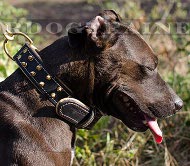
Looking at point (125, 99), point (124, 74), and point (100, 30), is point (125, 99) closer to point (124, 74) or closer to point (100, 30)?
point (124, 74)

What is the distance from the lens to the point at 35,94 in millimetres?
2846

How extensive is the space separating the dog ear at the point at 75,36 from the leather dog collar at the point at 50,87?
0.20 metres

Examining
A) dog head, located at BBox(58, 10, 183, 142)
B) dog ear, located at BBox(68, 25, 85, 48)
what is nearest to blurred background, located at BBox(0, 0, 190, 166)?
dog head, located at BBox(58, 10, 183, 142)

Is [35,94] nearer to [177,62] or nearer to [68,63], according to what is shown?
[68,63]

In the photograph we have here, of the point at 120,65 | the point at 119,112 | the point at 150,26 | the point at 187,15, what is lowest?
the point at 187,15

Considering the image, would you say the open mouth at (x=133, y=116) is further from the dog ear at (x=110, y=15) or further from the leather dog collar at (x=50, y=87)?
the dog ear at (x=110, y=15)

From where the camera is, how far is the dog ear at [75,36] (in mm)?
2773

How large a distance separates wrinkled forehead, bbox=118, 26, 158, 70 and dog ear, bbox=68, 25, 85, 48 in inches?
9.2

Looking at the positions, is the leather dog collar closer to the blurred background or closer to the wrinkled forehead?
the wrinkled forehead

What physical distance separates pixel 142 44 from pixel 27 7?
20.6 feet

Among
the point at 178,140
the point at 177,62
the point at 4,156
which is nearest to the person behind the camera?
the point at 4,156

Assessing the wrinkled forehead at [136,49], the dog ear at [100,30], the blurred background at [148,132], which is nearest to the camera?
the dog ear at [100,30]

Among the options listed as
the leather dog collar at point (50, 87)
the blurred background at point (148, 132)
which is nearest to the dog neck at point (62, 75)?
the leather dog collar at point (50, 87)

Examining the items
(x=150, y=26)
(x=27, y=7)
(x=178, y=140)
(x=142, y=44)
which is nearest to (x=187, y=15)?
(x=150, y=26)
